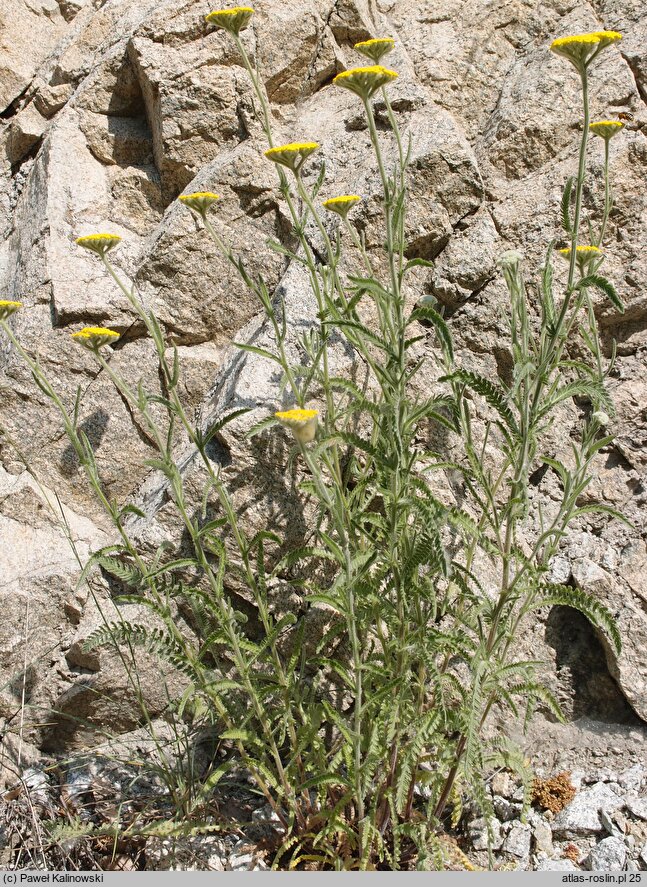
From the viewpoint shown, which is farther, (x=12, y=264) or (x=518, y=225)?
(x=12, y=264)

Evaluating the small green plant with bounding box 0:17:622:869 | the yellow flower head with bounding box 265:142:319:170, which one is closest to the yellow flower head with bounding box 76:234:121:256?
the small green plant with bounding box 0:17:622:869

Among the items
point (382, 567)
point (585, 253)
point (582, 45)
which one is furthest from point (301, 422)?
point (585, 253)

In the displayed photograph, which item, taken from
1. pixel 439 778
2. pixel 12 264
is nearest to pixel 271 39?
pixel 12 264

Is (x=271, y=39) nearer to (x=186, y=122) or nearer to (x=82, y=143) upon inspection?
(x=186, y=122)

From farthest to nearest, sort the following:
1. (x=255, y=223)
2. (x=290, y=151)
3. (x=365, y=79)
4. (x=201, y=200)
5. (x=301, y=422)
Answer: (x=255, y=223) < (x=201, y=200) < (x=290, y=151) < (x=365, y=79) < (x=301, y=422)

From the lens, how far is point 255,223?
150 inches

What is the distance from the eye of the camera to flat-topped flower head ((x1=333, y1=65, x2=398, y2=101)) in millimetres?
2225

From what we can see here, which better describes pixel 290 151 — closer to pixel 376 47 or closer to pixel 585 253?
pixel 376 47

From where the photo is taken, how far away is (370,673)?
263cm

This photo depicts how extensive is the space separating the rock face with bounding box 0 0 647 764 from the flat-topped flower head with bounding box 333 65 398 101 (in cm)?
123

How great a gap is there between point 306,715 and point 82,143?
349cm

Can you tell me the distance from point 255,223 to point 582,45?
2.16m

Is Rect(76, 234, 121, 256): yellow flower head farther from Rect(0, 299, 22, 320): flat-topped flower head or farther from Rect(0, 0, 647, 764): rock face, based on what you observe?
Rect(0, 0, 647, 764): rock face

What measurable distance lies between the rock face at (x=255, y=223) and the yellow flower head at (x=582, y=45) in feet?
4.33
